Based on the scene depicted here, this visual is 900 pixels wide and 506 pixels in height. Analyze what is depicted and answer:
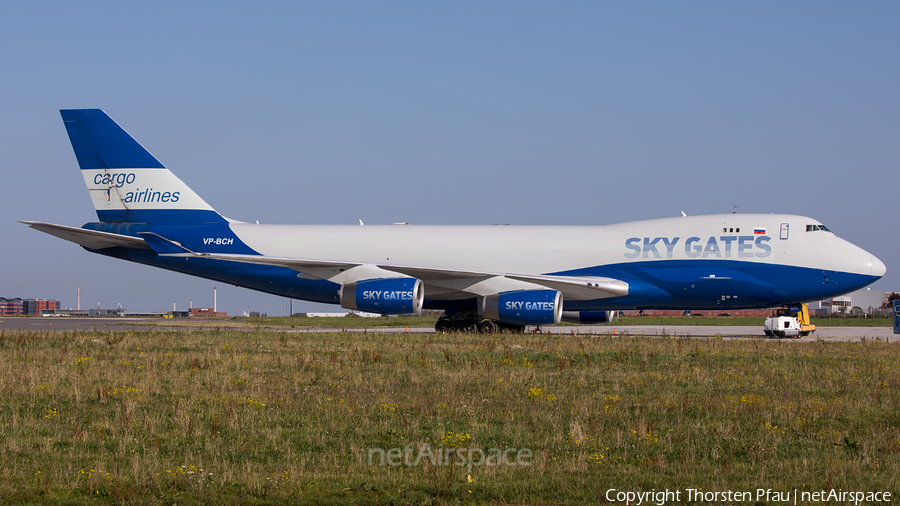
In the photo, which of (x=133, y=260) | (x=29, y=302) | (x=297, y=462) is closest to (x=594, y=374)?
(x=297, y=462)

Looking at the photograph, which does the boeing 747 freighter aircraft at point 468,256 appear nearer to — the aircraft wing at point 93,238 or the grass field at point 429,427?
the aircraft wing at point 93,238

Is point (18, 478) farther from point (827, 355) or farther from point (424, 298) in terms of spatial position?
point (424, 298)

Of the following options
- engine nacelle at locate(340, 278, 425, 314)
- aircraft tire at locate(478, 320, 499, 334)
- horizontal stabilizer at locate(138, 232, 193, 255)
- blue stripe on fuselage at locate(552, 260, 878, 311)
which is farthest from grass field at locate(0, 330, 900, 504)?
horizontal stabilizer at locate(138, 232, 193, 255)

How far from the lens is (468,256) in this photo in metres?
27.7

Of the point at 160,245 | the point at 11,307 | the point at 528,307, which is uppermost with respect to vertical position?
the point at 160,245

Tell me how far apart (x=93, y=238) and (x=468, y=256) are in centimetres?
1354

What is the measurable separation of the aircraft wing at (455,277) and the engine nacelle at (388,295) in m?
0.54

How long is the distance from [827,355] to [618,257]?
924 cm

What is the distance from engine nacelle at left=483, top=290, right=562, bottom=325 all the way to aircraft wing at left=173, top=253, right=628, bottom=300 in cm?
76

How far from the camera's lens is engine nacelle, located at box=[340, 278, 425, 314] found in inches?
1003

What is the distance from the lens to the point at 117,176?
29.8m

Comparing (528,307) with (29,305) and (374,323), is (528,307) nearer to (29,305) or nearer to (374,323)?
(374,323)

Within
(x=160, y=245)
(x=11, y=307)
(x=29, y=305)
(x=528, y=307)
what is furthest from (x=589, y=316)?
(x=11, y=307)

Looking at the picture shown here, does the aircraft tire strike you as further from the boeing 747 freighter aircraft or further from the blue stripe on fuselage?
the blue stripe on fuselage
